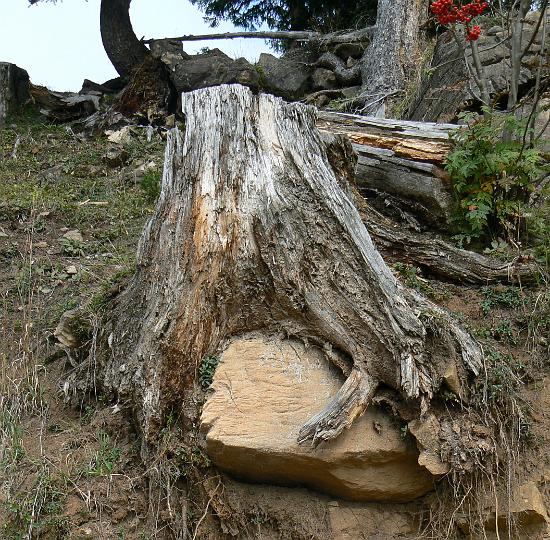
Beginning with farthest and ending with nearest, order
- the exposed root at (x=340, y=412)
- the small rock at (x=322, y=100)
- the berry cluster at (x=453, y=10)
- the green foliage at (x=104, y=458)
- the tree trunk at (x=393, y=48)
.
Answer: the small rock at (x=322, y=100) → the tree trunk at (x=393, y=48) → the berry cluster at (x=453, y=10) → the green foliage at (x=104, y=458) → the exposed root at (x=340, y=412)

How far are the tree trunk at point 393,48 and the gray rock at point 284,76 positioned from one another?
115cm

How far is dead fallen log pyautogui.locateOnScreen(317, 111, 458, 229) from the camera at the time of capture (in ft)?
18.3

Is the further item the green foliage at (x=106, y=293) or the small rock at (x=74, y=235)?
the small rock at (x=74, y=235)

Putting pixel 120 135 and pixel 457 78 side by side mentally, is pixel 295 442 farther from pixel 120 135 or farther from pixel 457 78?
pixel 120 135

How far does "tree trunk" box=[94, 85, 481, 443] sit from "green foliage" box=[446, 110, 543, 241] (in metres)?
1.24

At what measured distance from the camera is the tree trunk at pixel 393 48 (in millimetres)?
9227

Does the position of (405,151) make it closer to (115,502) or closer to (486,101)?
(486,101)

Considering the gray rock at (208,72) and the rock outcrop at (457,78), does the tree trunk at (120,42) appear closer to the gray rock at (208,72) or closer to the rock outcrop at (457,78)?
the gray rock at (208,72)

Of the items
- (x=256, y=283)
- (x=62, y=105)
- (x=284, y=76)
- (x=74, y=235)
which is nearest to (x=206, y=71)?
(x=284, y=76)

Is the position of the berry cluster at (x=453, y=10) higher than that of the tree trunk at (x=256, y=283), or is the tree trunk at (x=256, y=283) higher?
the berry cluster at (x=453, y=10)

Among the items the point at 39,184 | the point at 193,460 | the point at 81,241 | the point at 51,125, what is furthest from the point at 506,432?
the point at 51,125

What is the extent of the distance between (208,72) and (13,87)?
293cm

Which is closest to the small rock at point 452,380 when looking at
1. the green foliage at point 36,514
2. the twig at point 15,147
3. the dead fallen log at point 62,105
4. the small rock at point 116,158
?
the green foliage at point 36,514

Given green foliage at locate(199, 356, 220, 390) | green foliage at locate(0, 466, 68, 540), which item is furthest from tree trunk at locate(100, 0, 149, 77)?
green foliage at locate(0, 466, 68, 540)
